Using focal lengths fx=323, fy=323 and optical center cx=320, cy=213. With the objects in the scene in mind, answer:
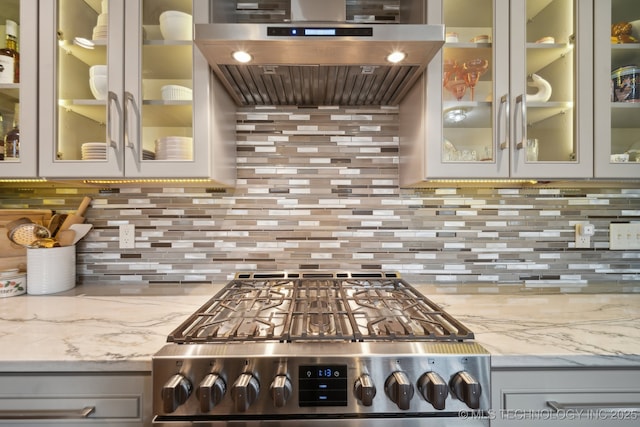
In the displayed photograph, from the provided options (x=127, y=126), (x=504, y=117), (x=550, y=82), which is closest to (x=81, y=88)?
(x=127, y=126)

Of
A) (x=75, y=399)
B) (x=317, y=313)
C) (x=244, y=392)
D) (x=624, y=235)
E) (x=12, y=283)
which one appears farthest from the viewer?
(x=624, y=235)

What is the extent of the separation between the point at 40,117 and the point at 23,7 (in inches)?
15.2

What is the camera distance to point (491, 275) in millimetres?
1513

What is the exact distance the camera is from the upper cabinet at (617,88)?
1152 millimetres

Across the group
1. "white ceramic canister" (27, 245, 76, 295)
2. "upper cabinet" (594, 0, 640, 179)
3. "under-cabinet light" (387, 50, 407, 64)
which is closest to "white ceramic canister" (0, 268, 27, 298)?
"white ceramic canister" (27, 245, 76, 295)

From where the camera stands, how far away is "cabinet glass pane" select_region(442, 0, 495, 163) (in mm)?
1164

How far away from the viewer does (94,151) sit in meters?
1.15

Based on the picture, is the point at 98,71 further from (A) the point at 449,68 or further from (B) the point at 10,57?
(A) the point at 449,68

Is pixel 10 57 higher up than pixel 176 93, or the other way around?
pixel 10 57

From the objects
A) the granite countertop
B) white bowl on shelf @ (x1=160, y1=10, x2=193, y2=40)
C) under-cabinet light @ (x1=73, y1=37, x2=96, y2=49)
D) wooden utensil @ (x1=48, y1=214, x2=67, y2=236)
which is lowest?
the granite countertop

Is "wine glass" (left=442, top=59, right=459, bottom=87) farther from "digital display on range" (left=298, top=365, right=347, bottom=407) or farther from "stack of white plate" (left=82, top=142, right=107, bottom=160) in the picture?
"stack of white plate" (left=82, top=142, right=107, bottom=160)

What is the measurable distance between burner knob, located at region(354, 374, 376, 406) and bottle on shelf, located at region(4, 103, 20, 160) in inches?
54.3

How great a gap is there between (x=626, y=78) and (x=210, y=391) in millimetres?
1730

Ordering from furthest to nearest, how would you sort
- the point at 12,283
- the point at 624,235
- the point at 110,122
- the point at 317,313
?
the point at 624,235
the point at 12,283
the point at 110,122
the point at 317,313
